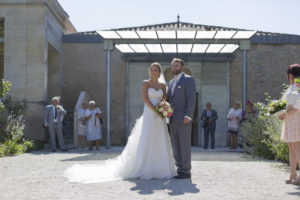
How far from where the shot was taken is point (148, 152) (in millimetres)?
5996

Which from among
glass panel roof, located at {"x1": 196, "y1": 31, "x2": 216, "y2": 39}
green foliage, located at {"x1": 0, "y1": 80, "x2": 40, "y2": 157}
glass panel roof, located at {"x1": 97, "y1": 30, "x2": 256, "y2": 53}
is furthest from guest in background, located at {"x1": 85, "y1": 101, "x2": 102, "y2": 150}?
glass panel roof, located at {"x1": 196, "y1": 31, "x2": 216, "y2": 39}

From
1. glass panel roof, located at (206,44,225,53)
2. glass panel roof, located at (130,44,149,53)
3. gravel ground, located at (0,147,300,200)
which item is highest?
glass panel roof, located at (130,44,149,53)

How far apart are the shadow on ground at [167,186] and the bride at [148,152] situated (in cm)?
27

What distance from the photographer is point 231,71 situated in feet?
51.4

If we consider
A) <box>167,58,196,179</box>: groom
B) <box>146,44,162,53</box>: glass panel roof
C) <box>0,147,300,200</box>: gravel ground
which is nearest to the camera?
<box>0,147,300,200</box>: gravel ground

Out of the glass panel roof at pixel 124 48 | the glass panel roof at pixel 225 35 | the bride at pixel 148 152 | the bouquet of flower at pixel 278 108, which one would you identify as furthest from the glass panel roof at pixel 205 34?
the bouquet of flower at pixel 278 108

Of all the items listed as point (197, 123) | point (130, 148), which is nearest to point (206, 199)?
point (130, 148)

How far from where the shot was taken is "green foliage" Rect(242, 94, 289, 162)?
313 inches

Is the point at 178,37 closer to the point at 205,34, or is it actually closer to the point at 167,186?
the point at 205,34

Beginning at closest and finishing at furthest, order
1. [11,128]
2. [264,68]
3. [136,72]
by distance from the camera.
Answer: [11,128]
[264,68]
[136,72]

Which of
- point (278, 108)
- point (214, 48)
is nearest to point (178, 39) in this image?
point (214, 48)

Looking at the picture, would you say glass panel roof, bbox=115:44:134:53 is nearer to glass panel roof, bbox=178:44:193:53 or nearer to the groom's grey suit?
glass panel roof, bbox=178:44:193:53

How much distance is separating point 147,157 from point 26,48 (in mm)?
9102

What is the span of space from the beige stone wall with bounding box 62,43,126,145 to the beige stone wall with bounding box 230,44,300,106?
4802 mm
